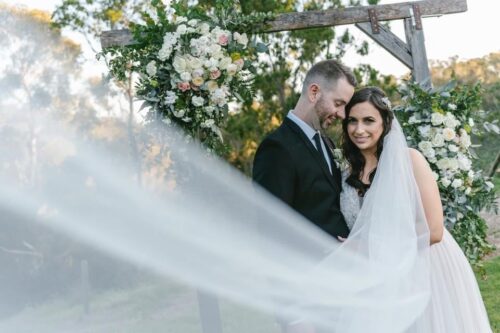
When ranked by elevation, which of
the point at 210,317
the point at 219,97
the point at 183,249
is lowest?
the point at 183,249

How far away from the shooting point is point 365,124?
10.3 ft

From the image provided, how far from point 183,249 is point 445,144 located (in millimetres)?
10003

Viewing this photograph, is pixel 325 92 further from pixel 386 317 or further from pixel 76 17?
pixel 76 17

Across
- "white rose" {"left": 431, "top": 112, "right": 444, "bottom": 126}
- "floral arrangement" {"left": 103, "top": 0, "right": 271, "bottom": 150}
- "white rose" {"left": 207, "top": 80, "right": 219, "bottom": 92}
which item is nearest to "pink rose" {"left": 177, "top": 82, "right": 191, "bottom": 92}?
Result: "floral arrangement" {"left": 103, "top": 0, "right": 271, "bottom": 150}

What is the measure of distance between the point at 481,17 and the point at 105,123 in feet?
31.1

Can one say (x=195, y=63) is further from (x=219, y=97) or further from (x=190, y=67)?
(x=219, y=97)

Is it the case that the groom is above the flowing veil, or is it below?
above

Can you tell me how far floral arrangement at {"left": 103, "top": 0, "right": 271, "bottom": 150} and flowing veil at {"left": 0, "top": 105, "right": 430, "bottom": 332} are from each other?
0.49ft

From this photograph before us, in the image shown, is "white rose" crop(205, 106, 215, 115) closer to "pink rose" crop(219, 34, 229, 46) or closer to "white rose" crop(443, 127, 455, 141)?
"pink rose" crop(219, 34, 229, 46)

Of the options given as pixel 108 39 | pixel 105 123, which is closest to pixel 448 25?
pixel 105 123

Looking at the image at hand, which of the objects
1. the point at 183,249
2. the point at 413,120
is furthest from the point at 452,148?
the point at 183,249

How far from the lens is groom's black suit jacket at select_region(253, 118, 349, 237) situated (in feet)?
9.50

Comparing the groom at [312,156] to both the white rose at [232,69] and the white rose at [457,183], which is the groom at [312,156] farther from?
the white rose at [457,183]

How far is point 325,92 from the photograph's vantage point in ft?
10.1
